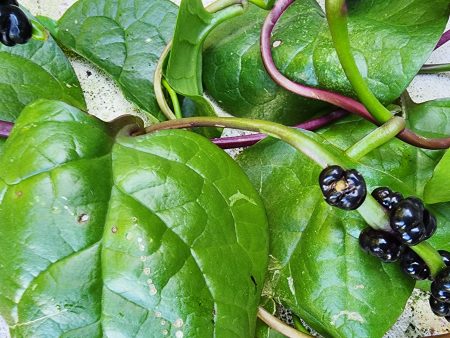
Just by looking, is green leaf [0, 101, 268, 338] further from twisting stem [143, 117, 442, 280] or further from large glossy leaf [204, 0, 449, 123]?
large glossy leaf [204, 0, 449, 123]

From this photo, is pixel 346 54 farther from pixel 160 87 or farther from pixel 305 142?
pixel 160 87

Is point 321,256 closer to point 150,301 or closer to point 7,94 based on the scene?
point 150,301

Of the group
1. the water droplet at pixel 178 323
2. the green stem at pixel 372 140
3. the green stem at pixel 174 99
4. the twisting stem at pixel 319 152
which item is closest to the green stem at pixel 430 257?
the twisting stem at pixel 319 152

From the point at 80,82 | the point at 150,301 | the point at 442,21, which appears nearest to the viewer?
the point at 150,301

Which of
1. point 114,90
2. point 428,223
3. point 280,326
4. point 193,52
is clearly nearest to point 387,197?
point 428,223

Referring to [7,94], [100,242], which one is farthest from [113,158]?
[7,94]

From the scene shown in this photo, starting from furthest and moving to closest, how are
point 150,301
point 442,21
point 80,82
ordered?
point 80,82 → point 442,21 → point 150,301

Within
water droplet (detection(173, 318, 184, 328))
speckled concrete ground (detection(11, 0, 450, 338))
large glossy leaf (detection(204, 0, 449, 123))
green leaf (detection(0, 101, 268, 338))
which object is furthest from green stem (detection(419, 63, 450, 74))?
water droplet (detection(173, 318, 184, 328))
